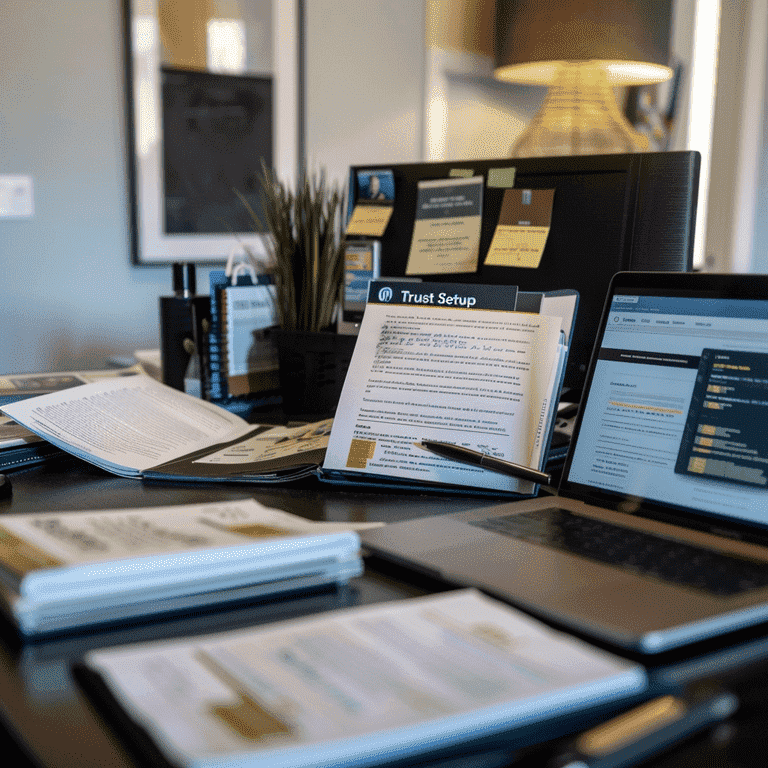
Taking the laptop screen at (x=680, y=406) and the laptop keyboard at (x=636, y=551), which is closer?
the laptop keyboard at (x=636, y=551)

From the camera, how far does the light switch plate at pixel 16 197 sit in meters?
2.38

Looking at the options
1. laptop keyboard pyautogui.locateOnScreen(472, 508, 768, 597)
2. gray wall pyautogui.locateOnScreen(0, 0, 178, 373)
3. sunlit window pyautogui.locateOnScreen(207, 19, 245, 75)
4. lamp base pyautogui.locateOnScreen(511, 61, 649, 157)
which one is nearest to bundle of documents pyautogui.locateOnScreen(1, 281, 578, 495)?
laptop keyboard pyautogui.locateOnScreen(472, 508, 768, 597)

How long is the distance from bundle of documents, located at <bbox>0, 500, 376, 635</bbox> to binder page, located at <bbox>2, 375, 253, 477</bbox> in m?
0.36

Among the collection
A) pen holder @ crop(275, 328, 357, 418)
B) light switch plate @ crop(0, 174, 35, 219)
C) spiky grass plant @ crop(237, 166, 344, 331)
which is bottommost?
pen holder @ crop(275, 328, 357, 418)

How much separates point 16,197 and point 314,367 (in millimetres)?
1527

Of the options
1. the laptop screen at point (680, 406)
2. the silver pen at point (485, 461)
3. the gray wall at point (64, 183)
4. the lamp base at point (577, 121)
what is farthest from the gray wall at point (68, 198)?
the laptop screen at point (680, 406)

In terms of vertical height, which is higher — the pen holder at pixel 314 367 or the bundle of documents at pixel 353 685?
the pen holder at pixel 314 367

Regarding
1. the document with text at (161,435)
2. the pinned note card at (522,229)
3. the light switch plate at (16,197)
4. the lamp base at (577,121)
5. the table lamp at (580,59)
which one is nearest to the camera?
the document with text at (161,435)

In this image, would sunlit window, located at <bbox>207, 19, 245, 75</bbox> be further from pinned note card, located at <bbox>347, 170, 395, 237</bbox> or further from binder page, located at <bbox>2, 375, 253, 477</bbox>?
binder page, located at <bbox>2, 375, 253, 477</bbox>

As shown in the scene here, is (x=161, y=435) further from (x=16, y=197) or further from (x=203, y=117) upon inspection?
(x=203, y=117)

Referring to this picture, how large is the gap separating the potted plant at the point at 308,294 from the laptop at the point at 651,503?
1.71ft

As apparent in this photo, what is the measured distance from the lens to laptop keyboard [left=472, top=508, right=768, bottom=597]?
0.62 meters

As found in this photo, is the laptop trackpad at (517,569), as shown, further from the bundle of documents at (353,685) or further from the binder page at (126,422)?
the binder page at (126,422)

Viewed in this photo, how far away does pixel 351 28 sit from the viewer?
297cm
